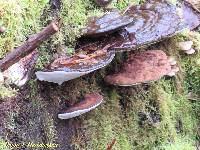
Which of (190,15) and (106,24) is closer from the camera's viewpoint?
(106,24)

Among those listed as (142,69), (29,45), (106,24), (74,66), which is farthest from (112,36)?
(29,45)

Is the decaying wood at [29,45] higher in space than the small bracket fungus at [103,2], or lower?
higher

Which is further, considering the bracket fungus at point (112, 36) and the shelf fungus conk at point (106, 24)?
the shelf fungus conk at point (106, 24)

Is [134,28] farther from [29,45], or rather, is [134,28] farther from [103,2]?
[29,45]

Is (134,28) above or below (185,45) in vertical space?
above

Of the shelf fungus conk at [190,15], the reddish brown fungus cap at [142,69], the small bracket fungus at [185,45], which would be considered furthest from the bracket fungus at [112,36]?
the shelf fungus conk at [190,15]

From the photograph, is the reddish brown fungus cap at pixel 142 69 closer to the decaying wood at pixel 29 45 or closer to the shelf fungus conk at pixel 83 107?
the shelf fungus conk at pixel 83 107

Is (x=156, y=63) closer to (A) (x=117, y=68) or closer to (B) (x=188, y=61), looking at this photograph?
(A) (x=117, y=68)
